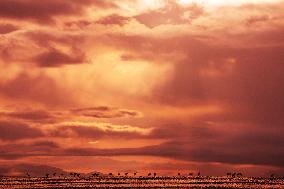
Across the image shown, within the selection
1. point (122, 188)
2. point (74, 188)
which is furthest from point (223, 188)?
point (74, 188)

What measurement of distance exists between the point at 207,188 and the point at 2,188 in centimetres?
3497

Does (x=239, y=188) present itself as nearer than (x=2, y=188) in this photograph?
Yes

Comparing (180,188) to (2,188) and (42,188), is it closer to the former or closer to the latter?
(42,188)

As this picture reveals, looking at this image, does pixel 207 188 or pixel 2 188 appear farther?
pixel 2 188

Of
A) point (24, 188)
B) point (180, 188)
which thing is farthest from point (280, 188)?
point (24, 188)

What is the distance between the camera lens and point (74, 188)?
318 feet

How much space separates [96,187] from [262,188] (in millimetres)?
27530

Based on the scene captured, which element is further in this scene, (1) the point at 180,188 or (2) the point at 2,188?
(2) the point at 2,188

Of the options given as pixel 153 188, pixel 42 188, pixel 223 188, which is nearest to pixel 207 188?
pixel 223 188

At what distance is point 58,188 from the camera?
97000 mm

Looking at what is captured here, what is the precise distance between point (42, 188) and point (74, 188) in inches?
224

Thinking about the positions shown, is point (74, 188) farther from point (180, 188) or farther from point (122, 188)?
point (180, 188)

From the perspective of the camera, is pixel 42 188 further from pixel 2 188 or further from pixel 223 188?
pixel 223 188

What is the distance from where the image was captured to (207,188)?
94125mm
